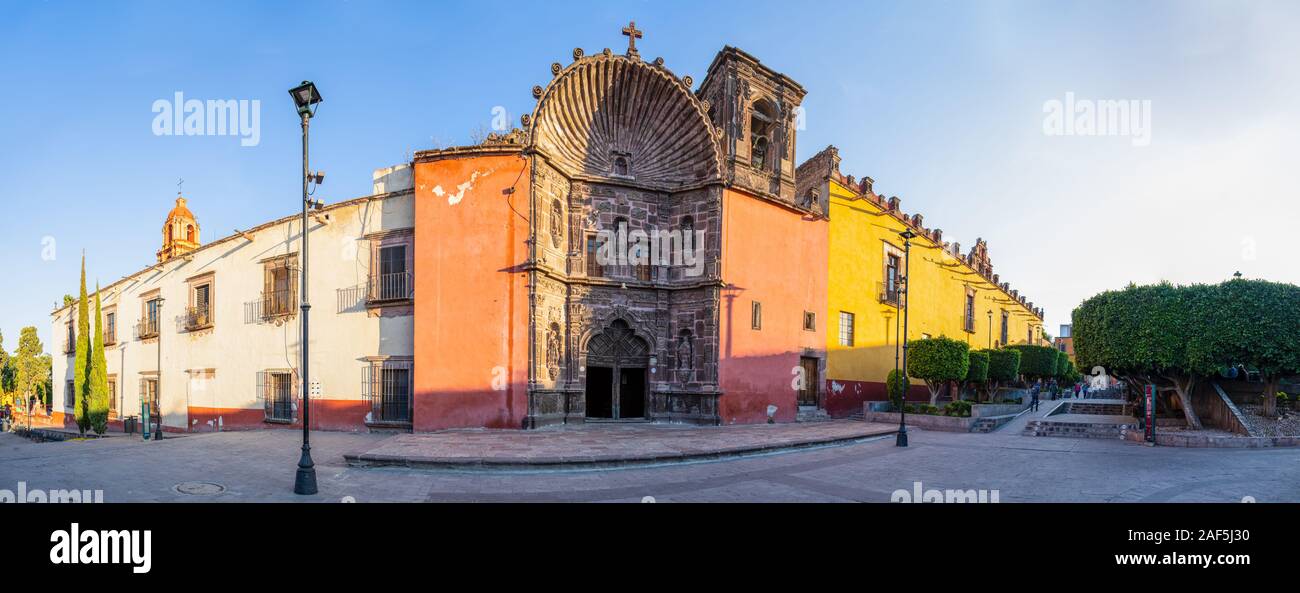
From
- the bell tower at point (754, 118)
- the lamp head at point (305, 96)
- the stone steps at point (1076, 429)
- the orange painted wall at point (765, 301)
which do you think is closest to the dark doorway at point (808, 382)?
the orange painted wall at point (765, 301)

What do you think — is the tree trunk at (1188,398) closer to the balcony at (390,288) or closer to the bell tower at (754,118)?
the bell tower at (754,118)

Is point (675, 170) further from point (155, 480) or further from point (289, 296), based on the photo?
point (155, 480)

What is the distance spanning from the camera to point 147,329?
24.6 meters

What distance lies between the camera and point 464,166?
16.6 meters

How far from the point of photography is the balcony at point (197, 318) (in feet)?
70.4

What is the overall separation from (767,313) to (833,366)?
517 cm

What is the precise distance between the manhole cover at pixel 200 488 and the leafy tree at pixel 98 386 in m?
22.5

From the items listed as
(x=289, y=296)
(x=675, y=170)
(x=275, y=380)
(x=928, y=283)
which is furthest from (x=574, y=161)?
(x=928, y=283)

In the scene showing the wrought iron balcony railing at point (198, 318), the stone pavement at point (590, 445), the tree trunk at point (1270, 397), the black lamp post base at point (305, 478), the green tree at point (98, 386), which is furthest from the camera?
the green tree at point (98, 386)

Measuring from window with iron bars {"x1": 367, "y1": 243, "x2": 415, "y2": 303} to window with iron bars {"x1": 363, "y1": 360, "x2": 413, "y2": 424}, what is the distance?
2.07 m

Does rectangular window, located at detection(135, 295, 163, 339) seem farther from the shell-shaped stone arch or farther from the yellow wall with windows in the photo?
the yellow wall with windows

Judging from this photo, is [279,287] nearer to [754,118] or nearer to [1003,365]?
[754,118]

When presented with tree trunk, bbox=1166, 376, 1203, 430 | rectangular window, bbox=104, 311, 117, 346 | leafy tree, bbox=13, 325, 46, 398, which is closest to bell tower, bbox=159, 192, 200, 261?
rectangular window, bbox=104, 311, 117, 346

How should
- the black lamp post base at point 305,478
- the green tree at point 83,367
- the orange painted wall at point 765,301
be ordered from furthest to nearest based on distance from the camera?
the green tree at point 83,367
the orange painted wall at point 765,301
the black lamp post base at point 305,478
